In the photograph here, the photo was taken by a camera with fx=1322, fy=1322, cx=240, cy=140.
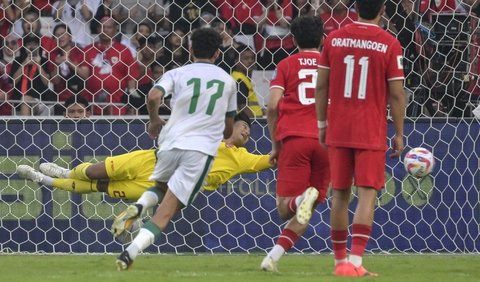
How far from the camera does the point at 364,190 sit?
834cm

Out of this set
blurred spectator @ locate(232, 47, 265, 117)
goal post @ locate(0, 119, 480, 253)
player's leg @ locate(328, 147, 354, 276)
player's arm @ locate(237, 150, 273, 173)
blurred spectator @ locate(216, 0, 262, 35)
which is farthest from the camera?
blurred spectator @ locate(216, 0, 262, 35)

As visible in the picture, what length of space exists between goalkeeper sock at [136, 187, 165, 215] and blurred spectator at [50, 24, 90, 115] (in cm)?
371

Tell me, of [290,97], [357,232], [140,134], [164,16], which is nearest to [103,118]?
[140,134]

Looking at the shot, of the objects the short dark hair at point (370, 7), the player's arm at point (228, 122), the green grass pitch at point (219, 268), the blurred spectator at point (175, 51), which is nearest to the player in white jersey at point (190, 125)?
the player's arm at point (228, 122)

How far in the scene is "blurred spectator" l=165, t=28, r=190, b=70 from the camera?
1312 centimetres

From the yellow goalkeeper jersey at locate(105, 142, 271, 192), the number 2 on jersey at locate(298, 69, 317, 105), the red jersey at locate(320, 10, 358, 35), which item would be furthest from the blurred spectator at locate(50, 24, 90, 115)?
the number 2 on jersey at locate(298, 69, 317, 105)

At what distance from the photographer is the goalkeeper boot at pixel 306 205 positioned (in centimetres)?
891

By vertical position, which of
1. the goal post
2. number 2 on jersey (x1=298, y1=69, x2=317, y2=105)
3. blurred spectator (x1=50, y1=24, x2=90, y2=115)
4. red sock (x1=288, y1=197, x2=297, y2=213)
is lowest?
the goal post

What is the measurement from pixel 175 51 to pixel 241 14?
0.81 m

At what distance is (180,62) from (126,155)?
1.60 metres

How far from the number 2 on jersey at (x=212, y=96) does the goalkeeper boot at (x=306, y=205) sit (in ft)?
2.84

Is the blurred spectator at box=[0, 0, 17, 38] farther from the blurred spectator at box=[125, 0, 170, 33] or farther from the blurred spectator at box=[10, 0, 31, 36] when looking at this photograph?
the blurred spectator at box=[125, 0, 170, 33]

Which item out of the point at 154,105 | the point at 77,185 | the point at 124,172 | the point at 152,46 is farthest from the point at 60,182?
the point at 154,105

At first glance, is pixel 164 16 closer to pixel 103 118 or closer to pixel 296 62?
pixel 103 118
